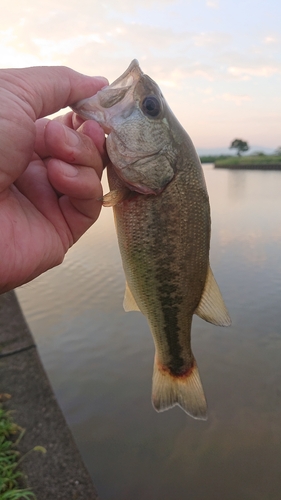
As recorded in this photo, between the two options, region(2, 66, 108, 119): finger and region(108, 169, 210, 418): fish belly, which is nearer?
region(2, 66, 108, 119): finger

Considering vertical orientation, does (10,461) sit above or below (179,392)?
below

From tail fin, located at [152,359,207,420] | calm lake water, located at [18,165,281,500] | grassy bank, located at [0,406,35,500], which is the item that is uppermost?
tail fin, located at [152,359,207,420]

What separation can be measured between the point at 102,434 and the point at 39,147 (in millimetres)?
4377

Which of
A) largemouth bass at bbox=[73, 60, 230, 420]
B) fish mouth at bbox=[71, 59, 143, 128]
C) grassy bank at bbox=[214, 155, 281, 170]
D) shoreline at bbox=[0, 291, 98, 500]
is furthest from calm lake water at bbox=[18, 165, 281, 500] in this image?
grassy bank at bbox=[214, 155, 281, 170]

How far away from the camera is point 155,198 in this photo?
7.29 ft

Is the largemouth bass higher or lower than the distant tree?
higher

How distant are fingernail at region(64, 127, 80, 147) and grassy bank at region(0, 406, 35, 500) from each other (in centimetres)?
293

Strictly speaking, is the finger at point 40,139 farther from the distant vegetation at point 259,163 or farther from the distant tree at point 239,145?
the distant tree at point 239,145

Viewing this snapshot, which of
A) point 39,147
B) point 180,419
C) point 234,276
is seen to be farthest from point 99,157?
point 234,276

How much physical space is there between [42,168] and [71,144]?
535 mm

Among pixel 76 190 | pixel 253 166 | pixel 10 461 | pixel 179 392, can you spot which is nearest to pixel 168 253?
pixel 76 190

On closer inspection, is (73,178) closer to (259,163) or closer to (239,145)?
(259,163)

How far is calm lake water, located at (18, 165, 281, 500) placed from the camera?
4.81m

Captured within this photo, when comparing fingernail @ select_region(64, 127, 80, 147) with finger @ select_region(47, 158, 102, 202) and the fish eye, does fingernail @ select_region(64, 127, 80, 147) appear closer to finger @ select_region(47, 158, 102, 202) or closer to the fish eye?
finger @ select_region(47, 158, 102, 202)
